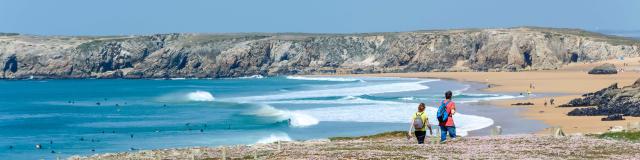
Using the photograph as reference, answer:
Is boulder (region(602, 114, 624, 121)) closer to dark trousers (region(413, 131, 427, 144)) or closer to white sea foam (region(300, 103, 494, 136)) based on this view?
white sea foam (region(300, 103, 494, 136))

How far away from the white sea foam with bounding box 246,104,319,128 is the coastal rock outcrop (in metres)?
16.0

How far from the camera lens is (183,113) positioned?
270 ft

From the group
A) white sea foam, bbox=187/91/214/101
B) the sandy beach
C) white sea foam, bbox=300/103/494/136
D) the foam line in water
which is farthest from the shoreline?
white sea foam, bbox=187/91/214/101

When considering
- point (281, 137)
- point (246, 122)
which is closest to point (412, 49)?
point (246, 122)

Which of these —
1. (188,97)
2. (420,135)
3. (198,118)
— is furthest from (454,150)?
(188,97)

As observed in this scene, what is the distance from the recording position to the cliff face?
167000mm

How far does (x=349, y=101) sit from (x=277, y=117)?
1703 cm

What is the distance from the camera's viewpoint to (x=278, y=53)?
7160 inches

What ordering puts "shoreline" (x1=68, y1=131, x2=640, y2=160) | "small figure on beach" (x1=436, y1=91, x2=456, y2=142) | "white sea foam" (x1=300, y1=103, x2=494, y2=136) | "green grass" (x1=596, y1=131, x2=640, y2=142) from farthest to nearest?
"white sea foam" (x1=300, y1=103, x2=494, y2=136)
"green grass" (x1=596, y1=131, x2=640, y2=142)
"small figure on beach" (x1=436, y1=91, x2=456, y2=142)
"shoreline" (x1=68, y1=131, x2=640, y2=160)

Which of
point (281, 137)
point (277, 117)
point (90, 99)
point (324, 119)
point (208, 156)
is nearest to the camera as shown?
point (208, 156)

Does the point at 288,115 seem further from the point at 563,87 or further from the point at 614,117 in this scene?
the point at 563,87

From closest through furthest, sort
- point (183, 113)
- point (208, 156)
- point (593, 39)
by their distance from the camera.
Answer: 1. point (208, 156)
2. point (183, 113)
3. point (593, 39)

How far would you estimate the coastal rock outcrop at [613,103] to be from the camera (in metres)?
55.5

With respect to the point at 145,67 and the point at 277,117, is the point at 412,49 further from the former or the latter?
the point at 277,117
